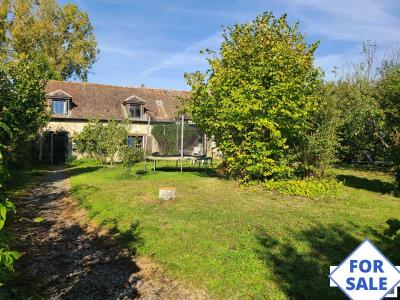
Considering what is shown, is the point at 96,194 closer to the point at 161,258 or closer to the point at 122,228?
the point at 122,228

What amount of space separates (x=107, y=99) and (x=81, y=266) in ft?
89.7

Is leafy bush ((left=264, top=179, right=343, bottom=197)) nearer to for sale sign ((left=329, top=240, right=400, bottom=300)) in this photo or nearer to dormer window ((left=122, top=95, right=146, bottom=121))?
for sale sign ((left=329, top=240, right=400, bottom=300))

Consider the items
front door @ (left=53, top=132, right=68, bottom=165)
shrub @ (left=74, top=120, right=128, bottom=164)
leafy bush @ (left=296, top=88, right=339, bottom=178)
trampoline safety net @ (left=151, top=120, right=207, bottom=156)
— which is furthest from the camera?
front door @ (left=53, top=132, right=68, bottom=165)

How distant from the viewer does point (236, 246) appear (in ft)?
24.7

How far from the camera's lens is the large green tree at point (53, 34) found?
38.9 metres

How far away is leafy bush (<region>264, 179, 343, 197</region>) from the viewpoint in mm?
A: 12984

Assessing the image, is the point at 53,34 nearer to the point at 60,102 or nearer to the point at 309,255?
the point at 60,102

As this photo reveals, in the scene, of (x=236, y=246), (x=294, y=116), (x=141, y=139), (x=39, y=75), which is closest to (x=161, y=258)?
(x=236, y=246)

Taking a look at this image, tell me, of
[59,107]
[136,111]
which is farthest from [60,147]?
[136,111]

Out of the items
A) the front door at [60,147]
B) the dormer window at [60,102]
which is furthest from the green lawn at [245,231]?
the dormer window at [60,102]

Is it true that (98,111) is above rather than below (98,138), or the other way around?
above

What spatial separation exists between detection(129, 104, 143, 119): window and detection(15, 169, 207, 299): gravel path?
72.8 ft

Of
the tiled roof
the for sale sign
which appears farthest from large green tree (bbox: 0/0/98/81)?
the for sale sign

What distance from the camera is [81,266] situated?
689 centimetres
